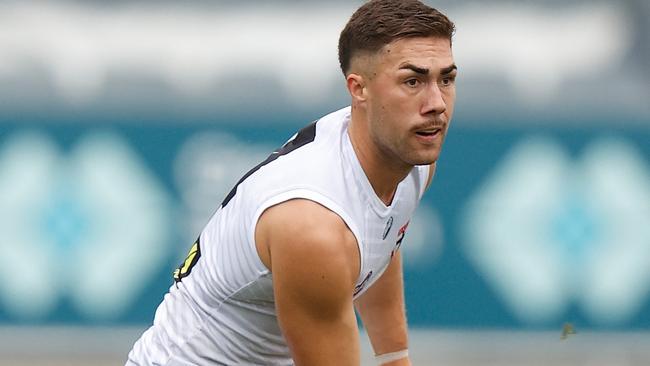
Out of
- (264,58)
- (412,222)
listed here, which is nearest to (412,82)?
(412,222)

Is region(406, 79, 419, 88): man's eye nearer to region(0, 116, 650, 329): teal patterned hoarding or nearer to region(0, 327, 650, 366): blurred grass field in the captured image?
region(0, 116, 650, 329): teal patterned hoarding

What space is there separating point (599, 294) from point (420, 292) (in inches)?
35.8

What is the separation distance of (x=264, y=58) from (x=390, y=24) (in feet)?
10.5

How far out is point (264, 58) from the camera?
685 centimetres

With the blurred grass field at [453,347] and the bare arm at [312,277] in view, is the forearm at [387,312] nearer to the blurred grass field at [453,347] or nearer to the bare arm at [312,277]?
the bare arm at [312,277]

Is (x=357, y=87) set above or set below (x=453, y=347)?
above

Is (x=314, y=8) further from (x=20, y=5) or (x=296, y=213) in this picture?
(x=296, y=213)

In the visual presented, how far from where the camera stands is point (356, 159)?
149 inches

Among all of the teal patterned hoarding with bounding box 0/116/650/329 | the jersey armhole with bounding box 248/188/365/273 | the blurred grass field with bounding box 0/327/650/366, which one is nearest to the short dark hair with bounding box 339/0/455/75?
the jersey armhole with bounding box 248/188/365/273

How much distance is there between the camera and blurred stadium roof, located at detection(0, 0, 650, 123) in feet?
22.2

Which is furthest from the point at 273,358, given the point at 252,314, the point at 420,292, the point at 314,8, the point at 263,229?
the point at 314,8

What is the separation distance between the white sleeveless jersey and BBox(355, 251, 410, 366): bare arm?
0.41m

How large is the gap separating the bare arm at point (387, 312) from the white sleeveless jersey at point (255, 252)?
414 millimetres

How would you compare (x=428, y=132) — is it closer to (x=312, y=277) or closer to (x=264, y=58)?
(x=312, y=277)
